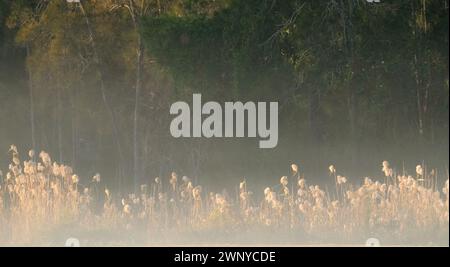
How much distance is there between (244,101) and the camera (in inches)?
636

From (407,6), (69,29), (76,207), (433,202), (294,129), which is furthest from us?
(69,29)

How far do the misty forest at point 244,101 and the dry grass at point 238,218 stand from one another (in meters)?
0.02

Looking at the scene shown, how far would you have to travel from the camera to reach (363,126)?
18.6 metres

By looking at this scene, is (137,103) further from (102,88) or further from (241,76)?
(241,76)

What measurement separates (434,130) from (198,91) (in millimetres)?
3687

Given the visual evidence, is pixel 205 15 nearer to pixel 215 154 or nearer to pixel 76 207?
pixel 215 154

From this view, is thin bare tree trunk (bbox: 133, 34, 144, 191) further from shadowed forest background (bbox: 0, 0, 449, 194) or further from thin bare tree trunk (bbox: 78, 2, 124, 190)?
thin bare tree trunk (bbox: 78, 2, 124, 190)

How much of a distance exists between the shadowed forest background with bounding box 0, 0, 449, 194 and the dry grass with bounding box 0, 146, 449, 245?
3999 millimetres

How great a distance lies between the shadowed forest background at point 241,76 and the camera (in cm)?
1512

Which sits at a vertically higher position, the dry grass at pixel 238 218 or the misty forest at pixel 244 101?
the misty forest at pixel 244 101

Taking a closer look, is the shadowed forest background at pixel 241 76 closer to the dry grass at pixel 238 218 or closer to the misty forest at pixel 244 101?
the misty forest at pixel 244 101

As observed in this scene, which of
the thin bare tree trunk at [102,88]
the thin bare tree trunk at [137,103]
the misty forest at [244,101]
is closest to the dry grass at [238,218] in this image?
the misty forest at [244,101]
